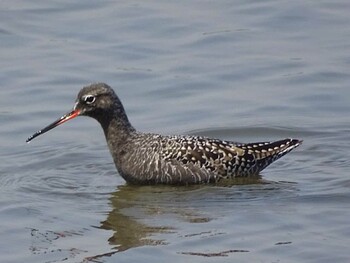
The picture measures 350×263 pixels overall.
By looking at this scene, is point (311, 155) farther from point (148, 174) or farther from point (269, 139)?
point (148, 174)

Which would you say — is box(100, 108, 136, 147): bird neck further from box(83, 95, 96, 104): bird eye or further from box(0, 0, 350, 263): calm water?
box(0, 0, 350, 263): calm water

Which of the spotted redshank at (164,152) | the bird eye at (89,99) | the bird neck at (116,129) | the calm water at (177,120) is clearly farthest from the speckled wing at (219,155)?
the bird eye at (89,99)

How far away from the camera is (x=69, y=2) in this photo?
19.7 meters

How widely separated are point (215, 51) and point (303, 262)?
292 inches

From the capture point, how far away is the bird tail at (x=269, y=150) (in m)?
13.4

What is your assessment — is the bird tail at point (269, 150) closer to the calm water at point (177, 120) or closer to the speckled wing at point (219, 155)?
the speckled wing at point (219, 155)

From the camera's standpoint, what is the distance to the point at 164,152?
518 inches

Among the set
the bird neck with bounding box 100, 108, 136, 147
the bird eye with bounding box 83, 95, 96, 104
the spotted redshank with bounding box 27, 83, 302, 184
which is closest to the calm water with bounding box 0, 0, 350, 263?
the spotted redshank with bounding box 27, 83, 302, 184

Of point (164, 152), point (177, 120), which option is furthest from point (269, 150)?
point (177, 120)

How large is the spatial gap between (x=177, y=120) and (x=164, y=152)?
1887mm

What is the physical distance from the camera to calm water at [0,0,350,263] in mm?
11086

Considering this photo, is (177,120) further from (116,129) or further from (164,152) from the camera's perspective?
(164,152)

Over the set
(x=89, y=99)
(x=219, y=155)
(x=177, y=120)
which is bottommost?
(x=219, y=155)

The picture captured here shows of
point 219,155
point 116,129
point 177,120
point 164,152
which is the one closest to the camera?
point 164,152
